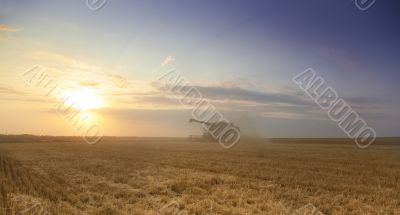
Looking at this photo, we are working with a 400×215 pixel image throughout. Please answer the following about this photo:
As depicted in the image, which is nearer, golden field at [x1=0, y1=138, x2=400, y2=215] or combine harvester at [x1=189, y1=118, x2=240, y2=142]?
golden field at [x1=0, y1=138, x2=400, y2=215]

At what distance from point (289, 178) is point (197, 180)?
404 centimetres

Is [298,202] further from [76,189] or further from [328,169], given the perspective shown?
[328,169]

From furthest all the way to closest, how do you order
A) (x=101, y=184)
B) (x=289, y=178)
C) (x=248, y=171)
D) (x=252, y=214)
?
(x=248, y=171), (x=289, y=178), (x=101, y=184), (x=252, y=214)

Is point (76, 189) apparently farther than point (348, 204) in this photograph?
Yes

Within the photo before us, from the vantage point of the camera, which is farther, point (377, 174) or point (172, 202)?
point (377, 174)

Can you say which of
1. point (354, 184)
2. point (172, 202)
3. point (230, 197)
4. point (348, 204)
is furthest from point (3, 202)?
point (354, 184)

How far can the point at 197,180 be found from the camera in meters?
14.8

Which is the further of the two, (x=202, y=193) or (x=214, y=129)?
(x=214, y=129)

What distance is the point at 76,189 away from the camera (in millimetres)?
12914

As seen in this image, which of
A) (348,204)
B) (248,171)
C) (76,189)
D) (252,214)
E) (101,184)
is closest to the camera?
(252,214)

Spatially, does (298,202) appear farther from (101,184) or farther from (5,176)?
(5,176)

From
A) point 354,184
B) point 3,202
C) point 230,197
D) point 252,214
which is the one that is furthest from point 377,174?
point 3,202

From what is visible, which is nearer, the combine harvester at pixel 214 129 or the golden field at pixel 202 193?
the golden field at pixel 202 193

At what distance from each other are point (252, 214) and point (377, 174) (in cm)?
1096
